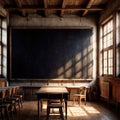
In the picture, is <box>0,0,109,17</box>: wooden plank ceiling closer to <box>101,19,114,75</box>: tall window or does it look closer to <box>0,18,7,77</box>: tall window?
<box>0,18,7,77</box>: tall window

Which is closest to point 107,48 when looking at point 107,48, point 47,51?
point 107,48

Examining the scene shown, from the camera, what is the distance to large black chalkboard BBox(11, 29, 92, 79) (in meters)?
12.5

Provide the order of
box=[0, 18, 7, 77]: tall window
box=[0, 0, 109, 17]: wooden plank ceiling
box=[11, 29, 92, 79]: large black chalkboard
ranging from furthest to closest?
box=[11, 29, 92, 79]: large black chalkboard, box=[0, 18, 7, 77]: tall window, box=[0, 0, 109, 17]: wooden plank ceiling

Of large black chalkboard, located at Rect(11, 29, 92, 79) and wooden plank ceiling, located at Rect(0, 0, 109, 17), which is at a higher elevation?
wooden plank ceiling, located at Rect(0, 0, 109, 17)

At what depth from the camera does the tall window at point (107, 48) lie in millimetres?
10916

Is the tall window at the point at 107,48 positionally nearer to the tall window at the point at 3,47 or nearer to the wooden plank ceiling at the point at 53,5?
the wooden plank ceiling at the point at 53,5

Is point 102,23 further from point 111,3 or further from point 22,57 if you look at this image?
point 22,57

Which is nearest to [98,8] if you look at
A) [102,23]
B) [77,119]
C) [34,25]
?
[102,23]

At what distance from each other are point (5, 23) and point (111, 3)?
16.0ft

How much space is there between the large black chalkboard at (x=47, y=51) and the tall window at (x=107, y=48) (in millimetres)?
803

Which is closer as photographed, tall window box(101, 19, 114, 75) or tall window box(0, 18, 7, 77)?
tall window box(101, 19, 114, 75)

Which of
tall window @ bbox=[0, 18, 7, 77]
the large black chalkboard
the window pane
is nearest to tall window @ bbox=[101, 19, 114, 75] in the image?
the window pane

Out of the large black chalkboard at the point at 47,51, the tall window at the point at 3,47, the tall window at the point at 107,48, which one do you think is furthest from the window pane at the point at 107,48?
the tall window at the point at 3,47

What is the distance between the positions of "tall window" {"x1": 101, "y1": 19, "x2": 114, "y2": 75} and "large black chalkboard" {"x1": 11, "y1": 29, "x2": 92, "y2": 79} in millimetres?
803
